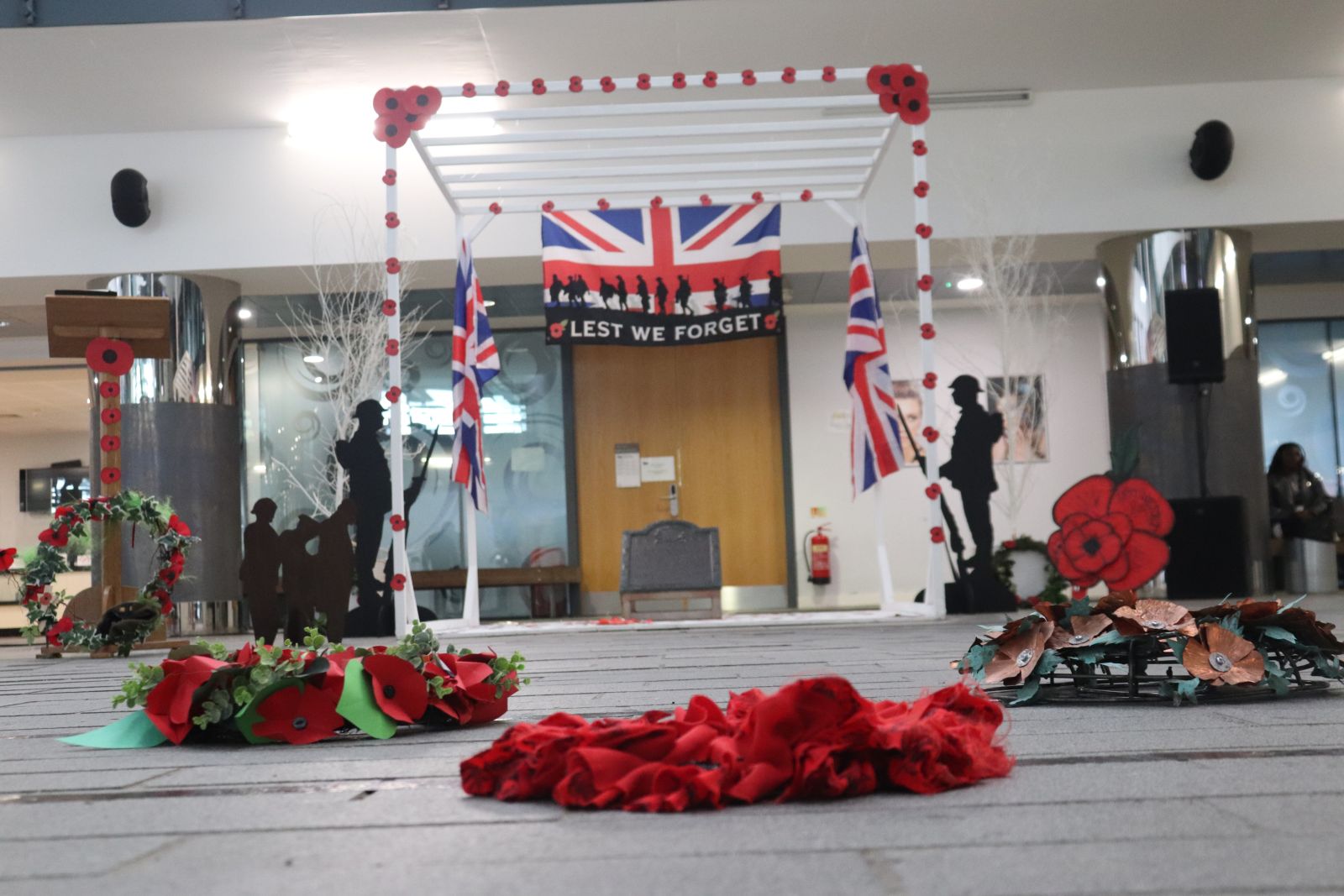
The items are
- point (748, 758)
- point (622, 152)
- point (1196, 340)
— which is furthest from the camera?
point (1196, 340)

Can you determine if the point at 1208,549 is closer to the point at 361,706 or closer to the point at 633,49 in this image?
the point at 633,49

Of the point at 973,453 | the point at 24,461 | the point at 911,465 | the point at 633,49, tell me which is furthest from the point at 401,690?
the point at 24,461

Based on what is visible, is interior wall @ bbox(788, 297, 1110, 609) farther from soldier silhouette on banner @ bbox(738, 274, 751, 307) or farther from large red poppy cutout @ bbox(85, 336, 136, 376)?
large red poppy cutout @ bbox(85, 336, 136, 376)

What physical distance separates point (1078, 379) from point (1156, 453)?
2.82 m

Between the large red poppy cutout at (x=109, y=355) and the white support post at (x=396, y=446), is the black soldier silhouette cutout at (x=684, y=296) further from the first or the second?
the large red poppy cutout at (x=109, y=355)

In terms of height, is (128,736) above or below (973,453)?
below

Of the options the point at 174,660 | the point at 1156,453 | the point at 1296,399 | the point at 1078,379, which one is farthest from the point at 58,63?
the point at 1296,399

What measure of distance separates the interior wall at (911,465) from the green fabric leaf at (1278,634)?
8.66 meters

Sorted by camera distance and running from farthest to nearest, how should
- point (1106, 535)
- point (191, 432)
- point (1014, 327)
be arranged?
point (1014, 327) < point (191, 432) < point (1106, 535)

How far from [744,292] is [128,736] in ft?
16.3

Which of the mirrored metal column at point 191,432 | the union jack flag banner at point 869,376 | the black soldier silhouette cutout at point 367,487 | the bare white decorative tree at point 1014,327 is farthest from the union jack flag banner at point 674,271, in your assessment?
the mirrored metal column at point 191,432

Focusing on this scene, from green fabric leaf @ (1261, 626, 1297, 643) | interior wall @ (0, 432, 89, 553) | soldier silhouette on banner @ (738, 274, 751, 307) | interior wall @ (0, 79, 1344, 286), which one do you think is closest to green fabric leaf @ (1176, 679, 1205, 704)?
green fabric leaf @ (1261, 626, 1297, 643)

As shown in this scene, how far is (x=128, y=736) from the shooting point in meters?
2.71

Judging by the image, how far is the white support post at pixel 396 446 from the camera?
6.54m
